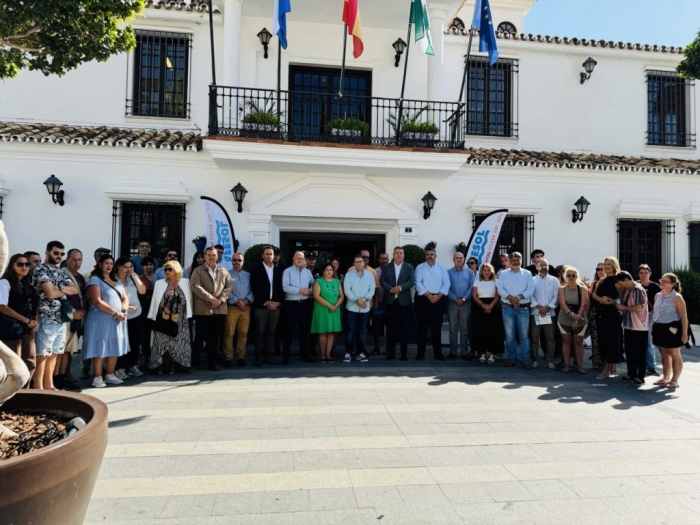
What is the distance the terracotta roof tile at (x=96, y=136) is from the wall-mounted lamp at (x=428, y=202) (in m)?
5.01

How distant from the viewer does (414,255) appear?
9.88m

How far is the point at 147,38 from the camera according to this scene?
448 inches

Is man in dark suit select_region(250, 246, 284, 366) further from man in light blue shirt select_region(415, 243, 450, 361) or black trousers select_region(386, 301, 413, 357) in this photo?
man in light blue shirt select_region(415, 243, 450, 361)

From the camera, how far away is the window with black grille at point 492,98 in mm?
12516

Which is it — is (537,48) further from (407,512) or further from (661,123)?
(407,512)

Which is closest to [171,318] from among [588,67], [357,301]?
[357,301]

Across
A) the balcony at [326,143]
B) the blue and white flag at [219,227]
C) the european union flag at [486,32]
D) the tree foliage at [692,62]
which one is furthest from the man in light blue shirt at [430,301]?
the tree foliage at [692,62]

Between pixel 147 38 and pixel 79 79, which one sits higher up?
pixel 147 38

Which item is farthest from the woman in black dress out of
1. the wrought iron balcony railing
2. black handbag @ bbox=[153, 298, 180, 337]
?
black handbag @ bbox=[153, 298, 180, 337]

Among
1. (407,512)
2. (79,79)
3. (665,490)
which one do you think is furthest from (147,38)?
(665,490)

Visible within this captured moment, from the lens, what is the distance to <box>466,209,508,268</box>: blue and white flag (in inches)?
399

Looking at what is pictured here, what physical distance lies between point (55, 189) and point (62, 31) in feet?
18.0

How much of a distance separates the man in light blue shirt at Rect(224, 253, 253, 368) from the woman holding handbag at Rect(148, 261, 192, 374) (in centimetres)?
75

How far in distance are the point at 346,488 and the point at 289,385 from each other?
306 cm
